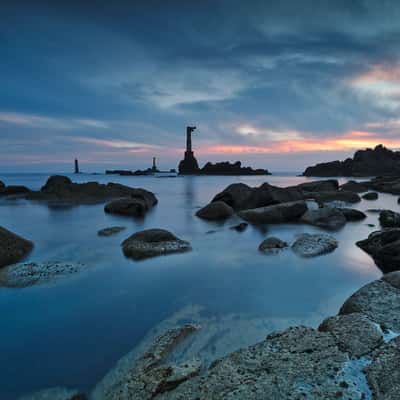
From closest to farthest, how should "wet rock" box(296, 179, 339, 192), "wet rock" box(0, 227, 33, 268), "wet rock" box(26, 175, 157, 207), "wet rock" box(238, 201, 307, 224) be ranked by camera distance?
1. "wet rock" box(0, 227, 33, 268)
2. "wet rock" box(238, 201, 307, 224)
3. "wet rock" box(26, 175, 157, 207)
4. "wet rock" box(296, 179, 339, 192)

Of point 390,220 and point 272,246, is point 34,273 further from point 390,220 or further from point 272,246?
point 390,220

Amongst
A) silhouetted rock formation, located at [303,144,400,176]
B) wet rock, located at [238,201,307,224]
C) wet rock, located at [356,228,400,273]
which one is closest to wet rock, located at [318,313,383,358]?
wet rock, located at [356,228,400,273]

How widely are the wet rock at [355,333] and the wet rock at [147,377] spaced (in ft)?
4.43

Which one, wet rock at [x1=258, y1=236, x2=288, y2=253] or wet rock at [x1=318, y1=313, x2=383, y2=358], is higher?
wet rock at [x1=318, y1=313, x2=383, y2=358]

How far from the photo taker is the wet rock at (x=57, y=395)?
2492mm

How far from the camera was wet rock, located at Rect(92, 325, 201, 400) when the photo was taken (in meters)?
2.40

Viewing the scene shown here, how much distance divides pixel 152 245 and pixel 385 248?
5335mm

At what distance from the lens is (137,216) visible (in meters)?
14.0

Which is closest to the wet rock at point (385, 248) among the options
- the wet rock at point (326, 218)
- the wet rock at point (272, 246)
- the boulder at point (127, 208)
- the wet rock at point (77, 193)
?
the wet rock at point (272, 246)

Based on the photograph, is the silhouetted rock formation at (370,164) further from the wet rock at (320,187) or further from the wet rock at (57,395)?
the wet rock at (57,395)

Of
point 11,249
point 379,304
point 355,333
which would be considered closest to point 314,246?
point 379,304

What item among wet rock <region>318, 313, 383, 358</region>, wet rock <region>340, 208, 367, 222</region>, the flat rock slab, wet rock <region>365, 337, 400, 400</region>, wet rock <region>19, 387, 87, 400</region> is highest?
wet rock <region>365, 337, 400, 400</region>

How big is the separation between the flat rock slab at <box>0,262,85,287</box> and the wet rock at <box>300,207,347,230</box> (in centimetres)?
852

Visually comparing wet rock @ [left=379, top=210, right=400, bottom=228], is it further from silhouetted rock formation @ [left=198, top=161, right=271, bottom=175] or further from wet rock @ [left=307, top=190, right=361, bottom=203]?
silhouetted rock formation @ [left=198, top=161, right=271, bottom=175]
